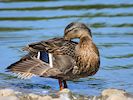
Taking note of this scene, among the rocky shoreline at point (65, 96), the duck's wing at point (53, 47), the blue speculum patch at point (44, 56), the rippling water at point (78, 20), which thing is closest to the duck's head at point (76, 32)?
the duck's wing at point (53, 47)

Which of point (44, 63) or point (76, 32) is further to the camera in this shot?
point (76, 32)

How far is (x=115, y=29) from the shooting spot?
15.7 m

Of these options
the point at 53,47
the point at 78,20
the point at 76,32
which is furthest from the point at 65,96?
the point at 78,20

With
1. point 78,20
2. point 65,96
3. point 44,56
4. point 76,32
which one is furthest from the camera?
point 78,20

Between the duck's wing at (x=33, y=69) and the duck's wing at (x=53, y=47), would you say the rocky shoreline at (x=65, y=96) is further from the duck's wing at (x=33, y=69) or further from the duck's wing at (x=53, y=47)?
the duck's wing at (x=53, y=47)

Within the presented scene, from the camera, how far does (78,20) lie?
54.7 ft

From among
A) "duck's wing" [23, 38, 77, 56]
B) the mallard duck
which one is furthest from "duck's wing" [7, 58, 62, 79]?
"duck's wing" [23, 38, 77, 56]

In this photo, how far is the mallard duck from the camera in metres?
11.1

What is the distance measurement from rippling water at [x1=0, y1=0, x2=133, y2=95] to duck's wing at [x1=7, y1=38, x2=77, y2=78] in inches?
13.9

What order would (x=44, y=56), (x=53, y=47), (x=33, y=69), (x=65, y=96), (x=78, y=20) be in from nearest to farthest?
(x=65, y=96) → (x=33, y=69) → (x=44, y=56) → (x=53, y=47) → (x=78, y=20)

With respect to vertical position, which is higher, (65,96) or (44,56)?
(44,56)

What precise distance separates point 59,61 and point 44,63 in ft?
0.78

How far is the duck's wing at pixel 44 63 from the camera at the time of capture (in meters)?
11.1

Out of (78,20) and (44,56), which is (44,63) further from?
(78,20)
